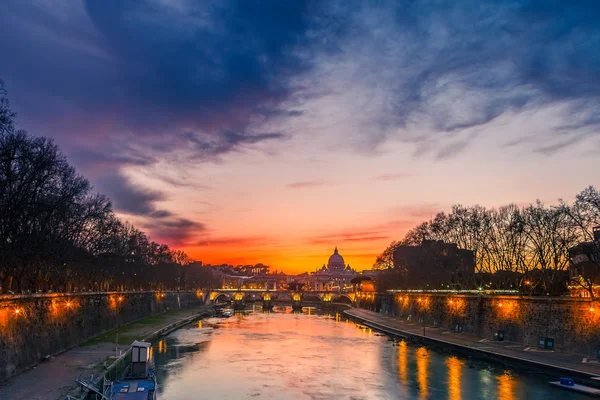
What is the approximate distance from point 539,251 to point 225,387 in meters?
45.6

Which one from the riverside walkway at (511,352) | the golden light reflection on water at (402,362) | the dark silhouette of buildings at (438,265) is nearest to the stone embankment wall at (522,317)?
the riverside walkway at (511,352)

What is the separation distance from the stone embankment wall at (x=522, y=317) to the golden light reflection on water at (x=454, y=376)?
953 cm

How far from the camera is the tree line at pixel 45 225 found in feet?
145

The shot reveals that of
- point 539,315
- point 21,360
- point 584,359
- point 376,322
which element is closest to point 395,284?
point 376,322

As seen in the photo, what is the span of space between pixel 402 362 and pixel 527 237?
94.7ft

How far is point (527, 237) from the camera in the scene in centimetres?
7288

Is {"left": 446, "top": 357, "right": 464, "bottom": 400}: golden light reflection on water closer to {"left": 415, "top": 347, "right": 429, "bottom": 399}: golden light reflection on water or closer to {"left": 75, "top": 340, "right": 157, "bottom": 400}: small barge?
{"left": 415, "top": 347, "right": 429, "bottom": 399}: golden light reflection on water

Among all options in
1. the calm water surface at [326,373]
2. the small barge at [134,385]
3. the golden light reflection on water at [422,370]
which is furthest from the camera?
the golden light reflection on water at [422,370]

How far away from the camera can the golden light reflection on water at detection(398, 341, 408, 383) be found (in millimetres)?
49500

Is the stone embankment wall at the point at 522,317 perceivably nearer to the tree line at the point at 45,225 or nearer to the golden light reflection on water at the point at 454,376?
the golden light reflection on water at the point at 454,376

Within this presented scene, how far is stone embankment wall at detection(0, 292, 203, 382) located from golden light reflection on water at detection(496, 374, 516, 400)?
122 ft

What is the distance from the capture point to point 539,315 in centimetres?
5691

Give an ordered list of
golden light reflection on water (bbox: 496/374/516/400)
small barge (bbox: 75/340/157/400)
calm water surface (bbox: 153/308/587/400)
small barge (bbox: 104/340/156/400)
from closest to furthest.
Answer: small barge (bbox: 75/340/157/400), small barge (bbox: 104/340/156/400), golden light reflection on water (bbox: 496/374/516/400), calm water surface (bbox: 153/308/587/400)

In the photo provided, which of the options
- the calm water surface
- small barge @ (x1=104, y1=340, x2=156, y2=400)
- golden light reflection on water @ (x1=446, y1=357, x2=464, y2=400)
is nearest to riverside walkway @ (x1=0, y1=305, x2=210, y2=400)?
small barge @ (x1=104, y1=340, x2=156, y2=400)
